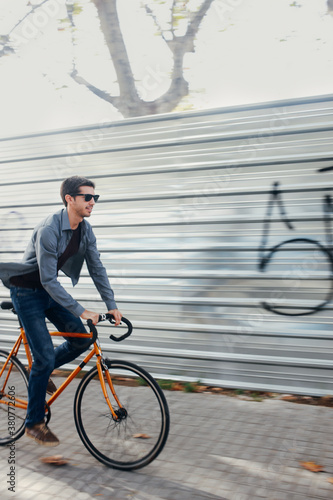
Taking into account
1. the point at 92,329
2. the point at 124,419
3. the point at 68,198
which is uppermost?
the point at 68,198

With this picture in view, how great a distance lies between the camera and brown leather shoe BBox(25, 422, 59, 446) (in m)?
3.58

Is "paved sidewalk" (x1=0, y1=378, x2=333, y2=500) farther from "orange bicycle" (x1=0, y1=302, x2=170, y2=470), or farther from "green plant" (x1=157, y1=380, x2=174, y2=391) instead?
"green plant" (x1=157, y1=380, x2=174, y2=391)

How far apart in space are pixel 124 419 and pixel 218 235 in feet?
6.88

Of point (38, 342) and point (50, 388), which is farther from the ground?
point (38, 342)

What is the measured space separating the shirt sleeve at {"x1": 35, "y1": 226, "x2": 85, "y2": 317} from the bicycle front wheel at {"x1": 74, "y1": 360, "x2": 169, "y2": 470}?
0.48 meters

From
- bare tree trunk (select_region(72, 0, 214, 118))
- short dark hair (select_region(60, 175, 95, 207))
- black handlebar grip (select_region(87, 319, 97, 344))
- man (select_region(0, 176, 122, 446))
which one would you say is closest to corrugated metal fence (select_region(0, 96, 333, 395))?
man (select_region(0, 176, 122, 446))

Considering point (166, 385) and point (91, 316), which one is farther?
point (166, 385)

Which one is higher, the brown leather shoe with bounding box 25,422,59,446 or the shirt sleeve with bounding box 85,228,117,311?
→ the shirt sleeve with bounding box 85,228,117,311

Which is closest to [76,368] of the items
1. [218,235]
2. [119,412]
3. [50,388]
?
[50,388]

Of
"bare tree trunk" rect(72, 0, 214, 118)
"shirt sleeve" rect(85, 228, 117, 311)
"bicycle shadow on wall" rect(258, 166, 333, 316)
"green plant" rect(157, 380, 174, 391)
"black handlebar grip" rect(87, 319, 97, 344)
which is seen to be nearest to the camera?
"black handlebar grip" rect(87, 319, 97, 344)

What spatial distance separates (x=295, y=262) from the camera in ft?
15.0

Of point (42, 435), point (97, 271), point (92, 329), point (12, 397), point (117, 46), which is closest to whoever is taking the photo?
point (92, 329)

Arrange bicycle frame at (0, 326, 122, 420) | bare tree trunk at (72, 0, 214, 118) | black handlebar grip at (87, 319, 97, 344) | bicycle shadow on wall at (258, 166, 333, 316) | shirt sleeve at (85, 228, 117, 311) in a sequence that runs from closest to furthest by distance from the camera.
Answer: black handlebar grip at (87, 319, 97, 344) → bicycle frame at (0, 326, 122, 420) → shirt sleeve at (85, 228, 117, 311) → bicycle shadow on wall at (258, 166, 333, 316) → bare tree trunk at (72, 0, 214, 118)

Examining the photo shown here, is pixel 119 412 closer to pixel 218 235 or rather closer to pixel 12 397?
pixel 12 397
